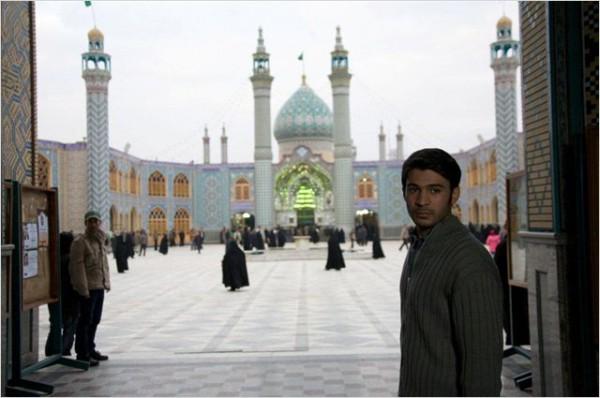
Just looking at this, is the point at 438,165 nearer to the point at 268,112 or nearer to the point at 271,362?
the point at 271,362

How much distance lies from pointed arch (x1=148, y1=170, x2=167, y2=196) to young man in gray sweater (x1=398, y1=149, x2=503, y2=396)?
2925cm

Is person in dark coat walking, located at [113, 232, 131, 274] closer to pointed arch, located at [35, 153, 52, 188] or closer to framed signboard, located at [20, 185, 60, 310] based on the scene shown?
pointed arch, located at [35, 153, 52, 188]

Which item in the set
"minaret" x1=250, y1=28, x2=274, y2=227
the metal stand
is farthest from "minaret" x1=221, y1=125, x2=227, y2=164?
the metal stand

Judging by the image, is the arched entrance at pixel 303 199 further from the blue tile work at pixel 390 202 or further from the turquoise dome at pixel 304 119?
the blue tile work at pixel 390 202

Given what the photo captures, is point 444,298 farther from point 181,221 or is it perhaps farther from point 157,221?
point 181,221

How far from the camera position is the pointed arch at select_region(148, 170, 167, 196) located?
30453 mm

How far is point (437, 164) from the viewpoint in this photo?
6.11 feet

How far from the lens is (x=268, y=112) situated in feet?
94.9

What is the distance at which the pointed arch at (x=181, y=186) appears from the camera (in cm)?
3147

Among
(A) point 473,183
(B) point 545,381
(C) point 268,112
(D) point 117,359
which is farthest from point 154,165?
(B) point 545,381

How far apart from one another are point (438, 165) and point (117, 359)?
13.6 feet

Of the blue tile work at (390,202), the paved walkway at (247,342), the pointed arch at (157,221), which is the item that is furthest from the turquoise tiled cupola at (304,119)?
the paved walkway at (247,342)

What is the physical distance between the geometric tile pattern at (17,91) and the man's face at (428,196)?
3.56 meters

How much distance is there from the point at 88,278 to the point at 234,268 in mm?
5806
